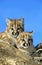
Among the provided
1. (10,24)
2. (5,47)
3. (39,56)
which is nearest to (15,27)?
(10,24)

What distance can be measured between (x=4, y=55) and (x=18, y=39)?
695 inches

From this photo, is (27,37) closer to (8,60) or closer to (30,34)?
(30,34)

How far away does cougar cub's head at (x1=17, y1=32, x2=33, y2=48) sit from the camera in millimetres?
29664

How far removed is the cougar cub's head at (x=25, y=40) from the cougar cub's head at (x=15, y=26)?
258cm

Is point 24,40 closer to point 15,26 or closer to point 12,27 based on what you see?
point 12,27

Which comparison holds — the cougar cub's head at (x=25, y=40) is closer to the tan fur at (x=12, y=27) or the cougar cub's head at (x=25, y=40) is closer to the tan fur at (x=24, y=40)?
the tan fur at (x=24, y=40)

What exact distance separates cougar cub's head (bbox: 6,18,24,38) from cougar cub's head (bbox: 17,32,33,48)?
2577mm

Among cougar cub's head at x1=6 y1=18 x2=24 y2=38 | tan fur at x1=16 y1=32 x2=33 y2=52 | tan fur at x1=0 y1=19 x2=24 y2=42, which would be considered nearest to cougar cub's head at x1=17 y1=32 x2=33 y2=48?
tan fur at x1=16 y1=32 x2=33 y2=52

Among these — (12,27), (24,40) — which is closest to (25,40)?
(24,40)

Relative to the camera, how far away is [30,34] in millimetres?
31688

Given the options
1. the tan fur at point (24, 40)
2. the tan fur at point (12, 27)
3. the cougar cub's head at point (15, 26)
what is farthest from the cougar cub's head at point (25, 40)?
the cougar cub's head at point (15, 26)

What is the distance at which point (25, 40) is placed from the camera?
31.0m

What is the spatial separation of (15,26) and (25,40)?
5203 millimetres

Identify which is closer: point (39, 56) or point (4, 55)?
point (4, 55)
